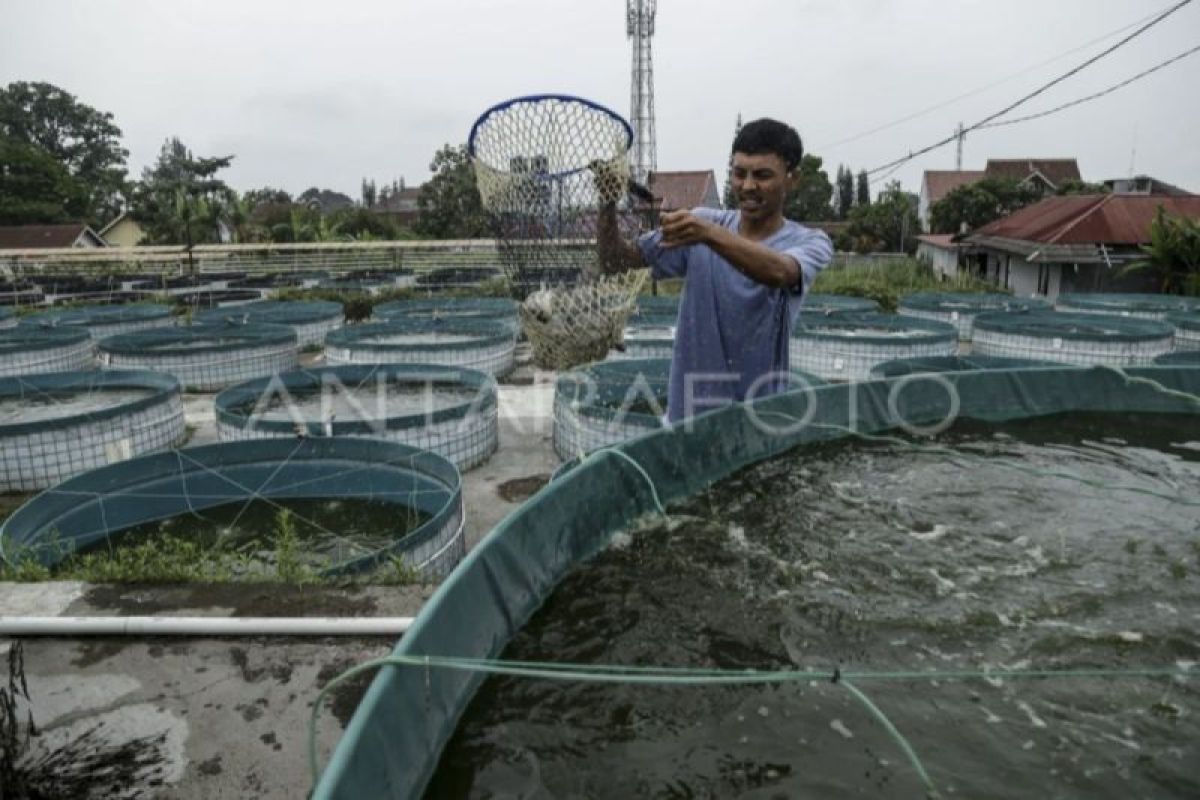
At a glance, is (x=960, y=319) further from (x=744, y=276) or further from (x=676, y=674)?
(x=676, y=674)

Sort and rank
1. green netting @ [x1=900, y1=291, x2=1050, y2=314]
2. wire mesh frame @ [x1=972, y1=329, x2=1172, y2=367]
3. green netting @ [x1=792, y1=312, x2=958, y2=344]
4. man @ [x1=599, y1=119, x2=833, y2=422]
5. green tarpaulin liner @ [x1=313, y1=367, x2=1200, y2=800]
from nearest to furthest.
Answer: green tarpaulin liner @ [x1=313, y1=367, x2=1200, y2=800]
man @ [x1=599, y1=119, x2=833, y2=422]
wire mesh frame @ [x1=972, y1=329, x2=1172, y2=367]
green netting @ [x1=792, y1=312, x2=958, y2=344]
green netting @ [x1=900, y1=291, x2=1050, y2=314]

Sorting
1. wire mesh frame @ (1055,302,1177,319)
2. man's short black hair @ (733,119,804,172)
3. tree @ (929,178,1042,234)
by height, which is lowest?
wire mesh frame @ (1055,302,1177,319)

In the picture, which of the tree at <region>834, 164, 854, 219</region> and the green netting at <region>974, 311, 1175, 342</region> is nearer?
the green netting at <region>974, 311, 1175, 342</region>

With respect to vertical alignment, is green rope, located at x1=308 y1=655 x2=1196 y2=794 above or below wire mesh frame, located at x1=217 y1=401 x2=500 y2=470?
above

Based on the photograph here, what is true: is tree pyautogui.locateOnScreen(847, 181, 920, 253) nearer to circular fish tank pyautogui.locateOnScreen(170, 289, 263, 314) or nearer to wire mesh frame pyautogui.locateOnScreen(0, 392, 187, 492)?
circular fish tank pyautogui.locateOnScreen(170, 289, 263, 314)

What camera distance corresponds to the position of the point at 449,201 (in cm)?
3144

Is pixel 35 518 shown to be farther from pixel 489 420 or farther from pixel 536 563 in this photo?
pixel 536 563

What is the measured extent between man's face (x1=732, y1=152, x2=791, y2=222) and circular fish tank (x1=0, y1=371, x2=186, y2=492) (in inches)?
258

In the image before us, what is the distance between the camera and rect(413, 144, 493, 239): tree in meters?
30.6

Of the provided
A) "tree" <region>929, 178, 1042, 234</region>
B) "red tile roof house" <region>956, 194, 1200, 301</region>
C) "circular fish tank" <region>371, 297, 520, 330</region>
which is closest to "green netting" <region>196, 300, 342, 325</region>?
"circular fish tank" <region>371, 297, 520, 330</region>

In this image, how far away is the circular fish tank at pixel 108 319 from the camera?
1383cm

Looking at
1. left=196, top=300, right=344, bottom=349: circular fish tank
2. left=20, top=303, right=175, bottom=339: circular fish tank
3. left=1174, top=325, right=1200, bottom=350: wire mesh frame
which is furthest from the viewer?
left=20, top=303, right=175, bottom=339: circular fish tank

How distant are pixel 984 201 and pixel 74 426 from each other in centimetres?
3193

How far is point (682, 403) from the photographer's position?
128 inches
